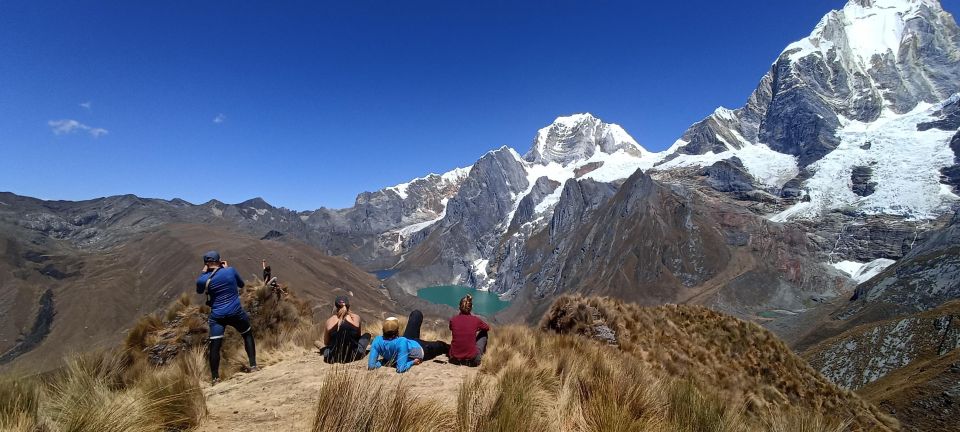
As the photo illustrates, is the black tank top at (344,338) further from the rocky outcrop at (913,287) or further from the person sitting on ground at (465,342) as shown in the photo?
the rocky outcrop at (913,287)

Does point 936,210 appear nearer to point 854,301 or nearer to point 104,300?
point 854,301

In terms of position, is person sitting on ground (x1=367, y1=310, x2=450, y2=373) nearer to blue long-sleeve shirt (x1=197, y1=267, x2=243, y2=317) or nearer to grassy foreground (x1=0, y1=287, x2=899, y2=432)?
grassy foreground (x1=0, y1=287, x2=899, y2=432)

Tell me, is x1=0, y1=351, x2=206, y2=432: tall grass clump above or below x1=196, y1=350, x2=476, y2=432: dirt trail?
above

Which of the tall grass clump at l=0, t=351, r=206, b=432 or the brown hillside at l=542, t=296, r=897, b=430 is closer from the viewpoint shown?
the tall grass clump at l=0, t=351, r=206, b=432

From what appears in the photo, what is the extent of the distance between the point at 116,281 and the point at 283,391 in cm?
19240

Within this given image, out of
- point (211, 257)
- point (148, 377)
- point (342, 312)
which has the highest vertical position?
point (211, 257)

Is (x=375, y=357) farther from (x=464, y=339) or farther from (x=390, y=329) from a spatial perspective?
(x=464, y=339)

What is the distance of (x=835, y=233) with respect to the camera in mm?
194750

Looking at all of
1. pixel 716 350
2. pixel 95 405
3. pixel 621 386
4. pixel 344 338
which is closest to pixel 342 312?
pixel 344 338

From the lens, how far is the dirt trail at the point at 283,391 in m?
5.83

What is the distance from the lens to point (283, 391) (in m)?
7.75

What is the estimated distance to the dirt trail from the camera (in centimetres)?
583

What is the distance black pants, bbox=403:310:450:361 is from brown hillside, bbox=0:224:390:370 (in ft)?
325

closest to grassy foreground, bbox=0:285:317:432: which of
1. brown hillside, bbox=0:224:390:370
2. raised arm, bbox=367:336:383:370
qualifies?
raised arm, bbox=367:336:383:370
